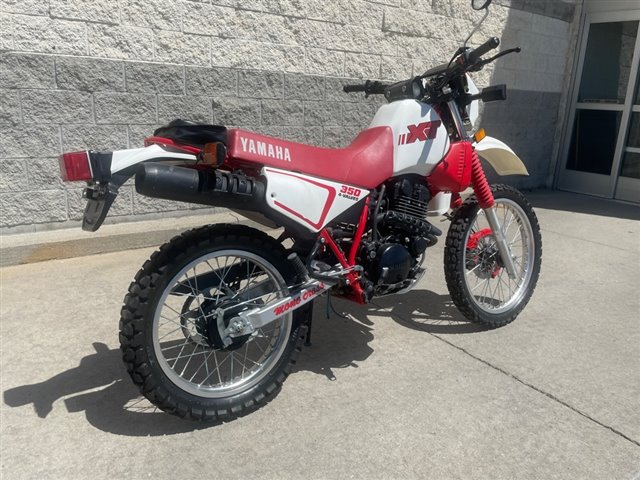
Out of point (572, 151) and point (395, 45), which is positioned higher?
point (395, 45)

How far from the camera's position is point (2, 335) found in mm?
3295

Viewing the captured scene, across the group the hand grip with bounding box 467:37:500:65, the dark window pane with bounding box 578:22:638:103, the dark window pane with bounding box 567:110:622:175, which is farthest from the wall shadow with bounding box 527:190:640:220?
the hand grip with bounding box 467:37:500:65

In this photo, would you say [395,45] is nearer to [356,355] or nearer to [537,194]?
[537,194]

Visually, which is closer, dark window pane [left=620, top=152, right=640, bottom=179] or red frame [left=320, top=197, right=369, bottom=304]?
red frame [left=320, top=197, right=369, bottom=304]

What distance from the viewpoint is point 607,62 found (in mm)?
8453

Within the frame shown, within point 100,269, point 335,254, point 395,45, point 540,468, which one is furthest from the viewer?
point 395,45

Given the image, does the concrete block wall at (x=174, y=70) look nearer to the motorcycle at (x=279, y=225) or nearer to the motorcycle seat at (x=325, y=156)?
the motorcycle at (x=279, y=225)

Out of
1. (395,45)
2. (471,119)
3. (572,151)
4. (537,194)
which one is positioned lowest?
(537,194)

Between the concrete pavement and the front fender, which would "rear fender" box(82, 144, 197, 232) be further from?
the front fender

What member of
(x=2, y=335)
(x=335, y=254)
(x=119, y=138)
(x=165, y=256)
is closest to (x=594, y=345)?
(x=335, y=254)

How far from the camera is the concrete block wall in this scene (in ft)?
14.8

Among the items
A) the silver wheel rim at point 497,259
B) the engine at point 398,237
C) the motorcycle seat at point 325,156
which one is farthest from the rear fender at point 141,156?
the silver wheel rim at point 497,259

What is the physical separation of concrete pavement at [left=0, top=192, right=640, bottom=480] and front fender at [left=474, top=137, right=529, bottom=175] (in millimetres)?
986

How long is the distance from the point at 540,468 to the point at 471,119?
6.38 feet
